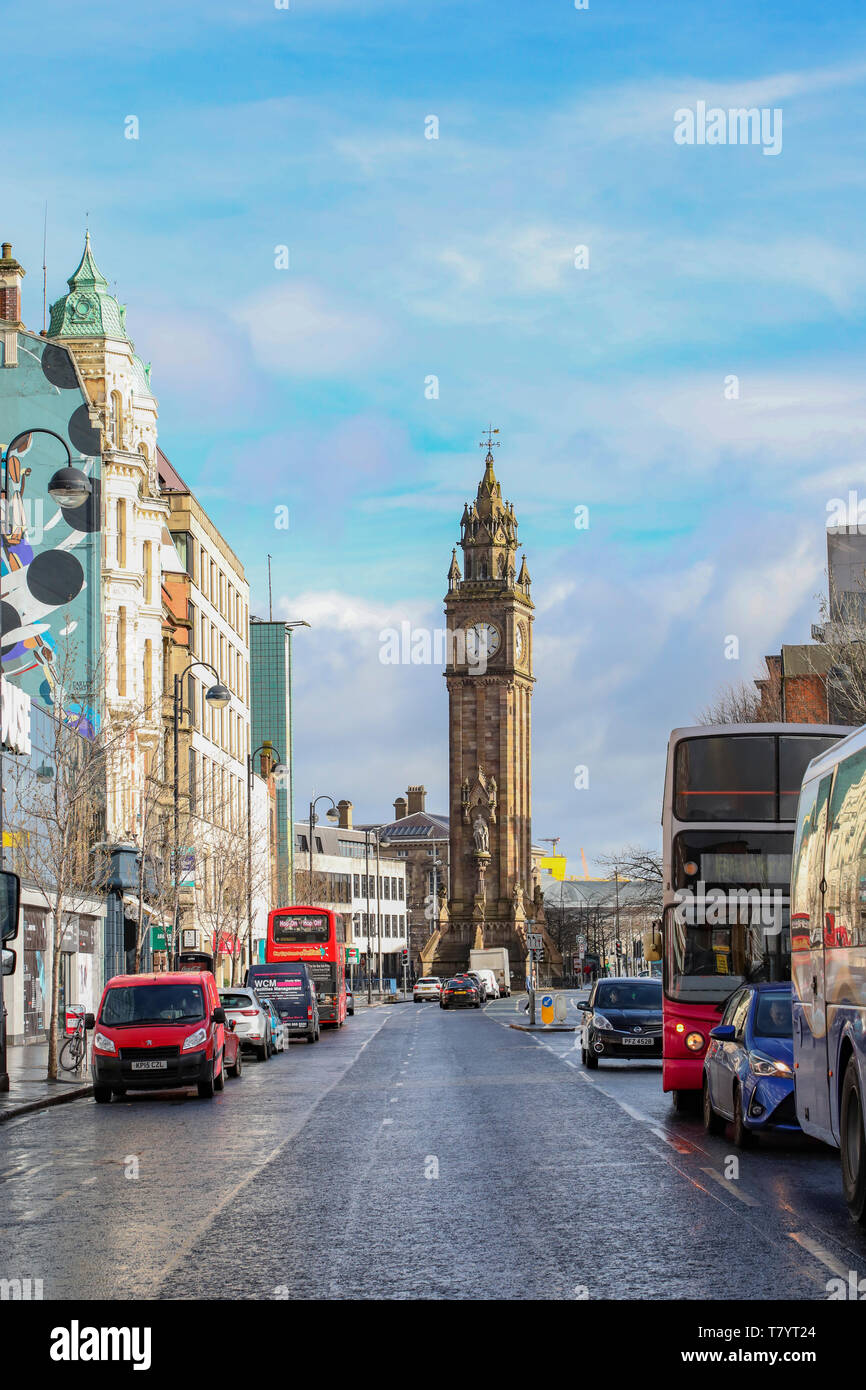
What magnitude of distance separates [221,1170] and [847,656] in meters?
29.1

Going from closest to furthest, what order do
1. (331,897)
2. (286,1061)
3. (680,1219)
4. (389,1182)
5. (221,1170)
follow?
1. (680,1219)
2. (389,1182)
3. (221,1170)
4. (286,1061)
5. (331,897)

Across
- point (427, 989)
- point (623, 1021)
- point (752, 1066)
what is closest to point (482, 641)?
point (427, 989)

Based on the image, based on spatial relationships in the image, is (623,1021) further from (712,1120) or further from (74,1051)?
(712,1120)

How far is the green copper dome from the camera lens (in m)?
59.0

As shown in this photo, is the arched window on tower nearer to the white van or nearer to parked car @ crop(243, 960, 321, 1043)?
parked car @ crop(243, 960, 321, 1043)

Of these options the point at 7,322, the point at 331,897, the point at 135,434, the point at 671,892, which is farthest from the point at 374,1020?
the point at 331,897

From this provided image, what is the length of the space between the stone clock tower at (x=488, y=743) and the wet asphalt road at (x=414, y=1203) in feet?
367

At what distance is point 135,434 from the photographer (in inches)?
2440

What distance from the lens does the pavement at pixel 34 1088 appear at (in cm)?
2444

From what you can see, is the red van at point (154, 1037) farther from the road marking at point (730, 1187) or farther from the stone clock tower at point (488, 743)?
the stone clock tower at point (488, 743)

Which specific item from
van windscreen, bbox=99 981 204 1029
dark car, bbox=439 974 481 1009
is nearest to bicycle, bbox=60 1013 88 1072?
van windscreen, bbox=99 981 204 1029

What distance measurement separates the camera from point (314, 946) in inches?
2315

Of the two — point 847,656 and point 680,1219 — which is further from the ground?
point 847,656
